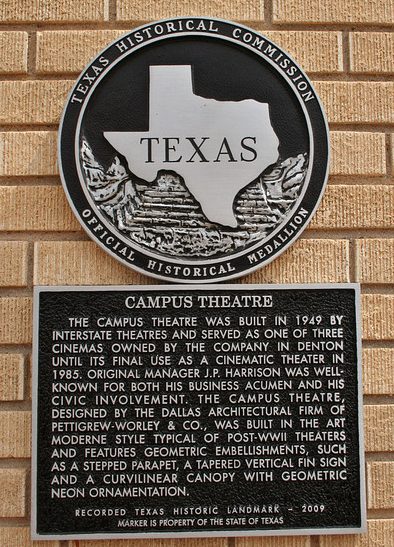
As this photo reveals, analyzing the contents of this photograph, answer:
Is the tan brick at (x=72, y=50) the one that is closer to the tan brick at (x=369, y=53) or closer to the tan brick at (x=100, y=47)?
the tan brick at (x=100, y=47)

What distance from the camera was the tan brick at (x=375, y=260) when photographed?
4059 mm

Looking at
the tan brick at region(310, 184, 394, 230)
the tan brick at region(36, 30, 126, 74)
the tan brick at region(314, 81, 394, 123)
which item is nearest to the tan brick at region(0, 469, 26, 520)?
the tan brick at region(310, 184, 394, 230)

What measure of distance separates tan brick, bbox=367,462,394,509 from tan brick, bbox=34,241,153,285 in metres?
1.65

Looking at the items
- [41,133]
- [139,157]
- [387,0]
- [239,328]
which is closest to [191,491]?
[239,328]

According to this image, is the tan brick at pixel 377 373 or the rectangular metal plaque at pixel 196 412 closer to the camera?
the rectangular metal plaque at pixel 196 412

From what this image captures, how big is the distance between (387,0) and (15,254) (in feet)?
8.84

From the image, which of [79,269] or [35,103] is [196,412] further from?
[35,103]

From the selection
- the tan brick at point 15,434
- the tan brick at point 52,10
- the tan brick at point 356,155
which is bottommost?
the tan brick at point 15,434

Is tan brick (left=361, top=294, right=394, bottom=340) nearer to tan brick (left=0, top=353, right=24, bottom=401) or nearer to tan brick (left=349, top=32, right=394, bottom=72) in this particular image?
tan brick (left=349, top=32, right=394, bottom=72)

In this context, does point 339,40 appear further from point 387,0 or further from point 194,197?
point 194,197

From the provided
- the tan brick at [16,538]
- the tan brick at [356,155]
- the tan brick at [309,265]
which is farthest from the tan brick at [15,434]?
the tan brick at [356,155]

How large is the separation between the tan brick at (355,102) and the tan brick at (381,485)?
2.00 m

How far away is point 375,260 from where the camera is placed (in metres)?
4.07

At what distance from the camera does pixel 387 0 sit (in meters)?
4.25
